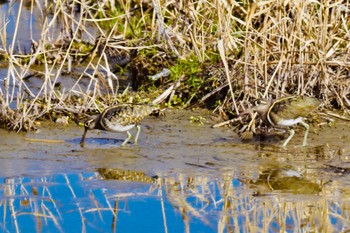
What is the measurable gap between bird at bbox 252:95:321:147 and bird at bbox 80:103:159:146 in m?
1.09

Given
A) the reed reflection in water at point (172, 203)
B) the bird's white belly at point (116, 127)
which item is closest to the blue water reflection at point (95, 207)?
the reed reflection in water at point (172, 203)

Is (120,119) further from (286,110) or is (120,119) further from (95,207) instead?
(95,207)

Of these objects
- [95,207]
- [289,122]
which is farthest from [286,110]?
[95,207]

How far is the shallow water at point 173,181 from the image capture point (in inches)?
239

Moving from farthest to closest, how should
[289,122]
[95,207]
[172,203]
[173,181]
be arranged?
[289,122]
[173,181]
[172,203]
[95,207]

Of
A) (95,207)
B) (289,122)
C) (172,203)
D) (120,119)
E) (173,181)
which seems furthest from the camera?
(289,122)

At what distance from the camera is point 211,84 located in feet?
30.7

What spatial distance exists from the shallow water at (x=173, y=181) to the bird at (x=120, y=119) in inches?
6.6

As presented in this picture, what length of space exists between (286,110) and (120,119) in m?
1.56

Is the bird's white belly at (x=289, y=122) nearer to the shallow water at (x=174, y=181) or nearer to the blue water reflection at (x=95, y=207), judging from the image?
the shallow water at (x=174, y=181)

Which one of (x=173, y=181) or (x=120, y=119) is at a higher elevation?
(x=120, y=119)

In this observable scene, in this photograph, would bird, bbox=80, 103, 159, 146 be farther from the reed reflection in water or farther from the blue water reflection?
the blue water reflection

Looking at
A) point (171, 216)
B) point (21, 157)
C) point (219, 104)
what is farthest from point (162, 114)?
point (171, 216)

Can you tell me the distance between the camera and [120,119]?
812 centimetres
